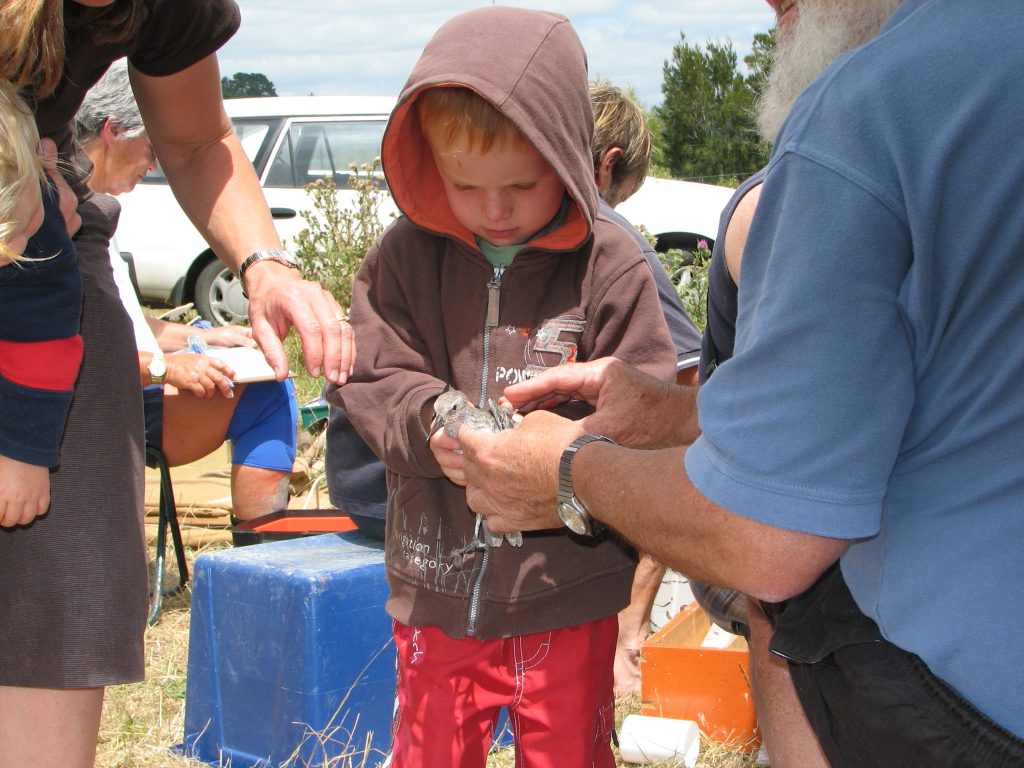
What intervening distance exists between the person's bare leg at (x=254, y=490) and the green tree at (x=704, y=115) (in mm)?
19346

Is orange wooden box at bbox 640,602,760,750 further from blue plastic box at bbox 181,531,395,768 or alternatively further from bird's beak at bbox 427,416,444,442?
bird's beak at bbox 427,416,444,442

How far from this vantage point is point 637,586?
12.1ft

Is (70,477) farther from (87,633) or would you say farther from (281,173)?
(281,173)

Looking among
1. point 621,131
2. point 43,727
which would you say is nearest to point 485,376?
point 43,727

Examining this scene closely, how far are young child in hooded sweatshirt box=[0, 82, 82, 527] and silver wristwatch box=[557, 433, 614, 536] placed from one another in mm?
801

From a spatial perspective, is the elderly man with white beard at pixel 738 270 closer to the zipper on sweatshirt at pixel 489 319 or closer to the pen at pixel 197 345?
the zipper on sweatshirt at pixel 489 319

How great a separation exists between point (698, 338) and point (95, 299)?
176cm

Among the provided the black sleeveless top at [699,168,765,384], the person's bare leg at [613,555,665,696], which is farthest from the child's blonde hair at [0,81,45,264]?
the person's bare leg at [613,555,665,696]

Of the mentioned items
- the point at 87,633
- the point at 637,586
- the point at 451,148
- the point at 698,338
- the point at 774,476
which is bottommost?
the point at 637,586

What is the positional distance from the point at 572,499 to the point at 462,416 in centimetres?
37

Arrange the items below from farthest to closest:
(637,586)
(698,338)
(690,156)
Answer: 1. (690,156)
2. (637,586)
3. (698,338)

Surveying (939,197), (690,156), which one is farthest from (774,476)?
(690,156)

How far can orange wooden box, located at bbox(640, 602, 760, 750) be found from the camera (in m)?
3.17

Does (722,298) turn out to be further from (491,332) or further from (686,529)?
(686,529)
